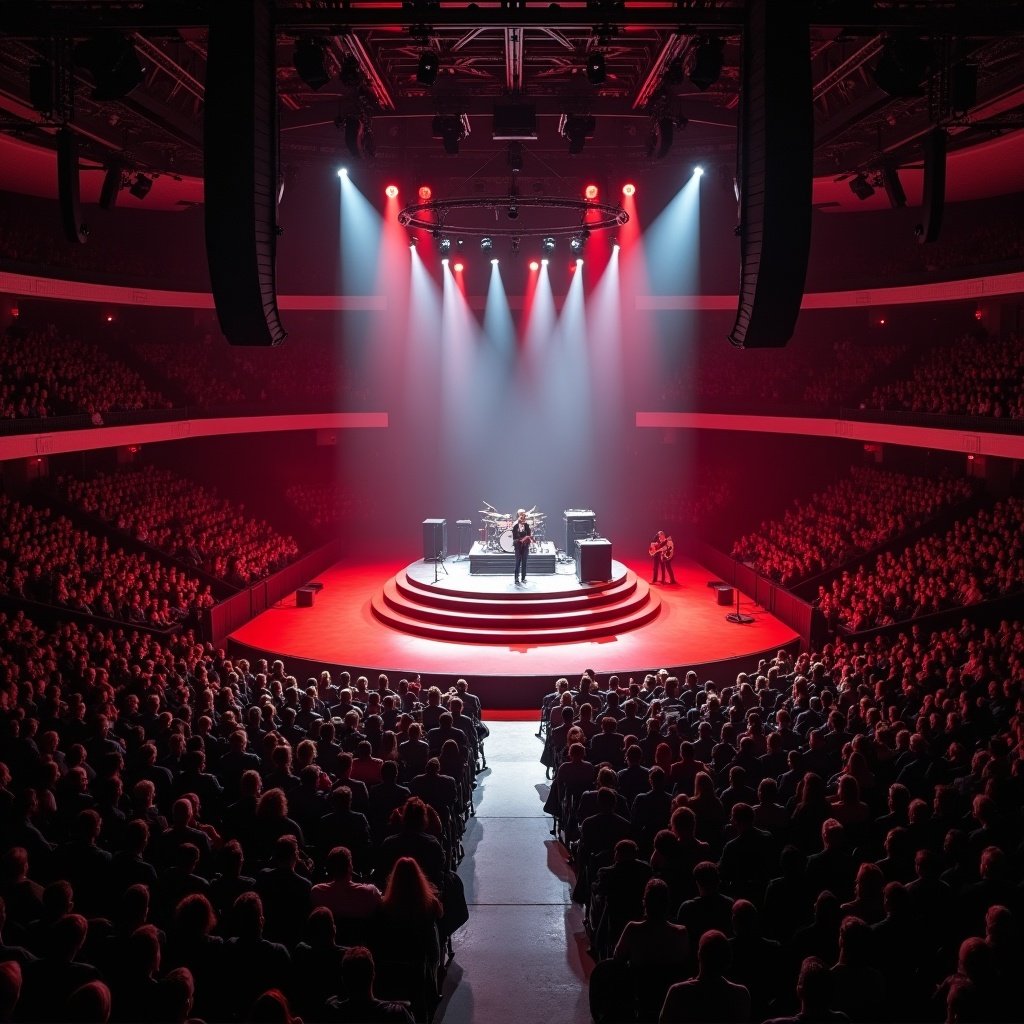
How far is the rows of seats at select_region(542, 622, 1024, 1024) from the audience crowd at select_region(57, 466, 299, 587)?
11.8 metres

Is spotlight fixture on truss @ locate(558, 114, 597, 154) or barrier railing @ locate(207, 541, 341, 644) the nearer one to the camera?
spotlight fixture on truss @ locate(558, 114, 597, 154)

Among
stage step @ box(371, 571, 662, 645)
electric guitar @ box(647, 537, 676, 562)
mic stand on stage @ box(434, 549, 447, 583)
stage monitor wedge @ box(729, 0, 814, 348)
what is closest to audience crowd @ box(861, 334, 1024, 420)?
electric guitar @ box(647, 537, 676, 562)

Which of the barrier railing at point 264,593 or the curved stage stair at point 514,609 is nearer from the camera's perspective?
the barrier railing at point 264,593

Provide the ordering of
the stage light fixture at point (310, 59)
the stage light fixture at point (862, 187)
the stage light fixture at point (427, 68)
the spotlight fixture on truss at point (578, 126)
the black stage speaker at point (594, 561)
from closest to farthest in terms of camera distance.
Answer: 1. the stage light fixture at point (310, 59)
2. the stage light fixture at point (427, 68)
3. the spotlight fixture on truss at point (578, 126)
4. the stage light fixture at point (862, 187)
5. the black stage speaker at point (594, 561)

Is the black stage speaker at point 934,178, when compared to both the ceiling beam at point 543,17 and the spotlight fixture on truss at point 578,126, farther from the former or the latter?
the spotlight fixture on truss at point 578,126

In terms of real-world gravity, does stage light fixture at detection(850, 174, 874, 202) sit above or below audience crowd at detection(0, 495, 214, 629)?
above

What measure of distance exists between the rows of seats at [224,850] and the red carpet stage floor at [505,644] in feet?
12.5

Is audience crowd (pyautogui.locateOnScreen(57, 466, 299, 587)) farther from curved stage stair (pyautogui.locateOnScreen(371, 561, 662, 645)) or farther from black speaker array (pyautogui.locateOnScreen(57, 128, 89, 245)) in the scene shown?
black speaker array (pyautogui.locateOnScreen(57, 128, 89, 245))

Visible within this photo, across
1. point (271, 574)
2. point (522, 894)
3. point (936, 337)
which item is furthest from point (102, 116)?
point (936, 337)

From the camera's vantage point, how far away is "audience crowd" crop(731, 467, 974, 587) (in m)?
21.0

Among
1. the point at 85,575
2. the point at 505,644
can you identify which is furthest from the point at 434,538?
the point at 85,575

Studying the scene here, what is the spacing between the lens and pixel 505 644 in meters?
18.5

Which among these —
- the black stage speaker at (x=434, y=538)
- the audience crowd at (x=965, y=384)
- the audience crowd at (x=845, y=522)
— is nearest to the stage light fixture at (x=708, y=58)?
the audience crowd at (x=965, y=384)

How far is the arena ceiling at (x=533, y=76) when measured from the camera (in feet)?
26.2
